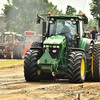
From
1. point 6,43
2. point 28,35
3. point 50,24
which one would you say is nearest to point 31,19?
point 28,35

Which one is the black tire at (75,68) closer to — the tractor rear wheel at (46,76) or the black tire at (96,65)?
the black tire at (96,65)

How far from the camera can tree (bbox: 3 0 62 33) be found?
6500 cm

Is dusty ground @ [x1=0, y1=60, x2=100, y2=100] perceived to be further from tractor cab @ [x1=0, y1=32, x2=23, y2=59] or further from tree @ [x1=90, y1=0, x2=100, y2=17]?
tree @ [x1=90, y1=0, x2=100, y2=17]

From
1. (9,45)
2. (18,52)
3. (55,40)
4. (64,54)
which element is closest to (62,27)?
(55,40)

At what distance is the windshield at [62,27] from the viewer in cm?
1201

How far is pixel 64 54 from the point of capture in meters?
11.5

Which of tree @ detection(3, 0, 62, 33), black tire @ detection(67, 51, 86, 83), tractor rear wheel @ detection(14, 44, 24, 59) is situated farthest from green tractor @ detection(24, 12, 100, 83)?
tree @ detection(3, 0, 62, 33)

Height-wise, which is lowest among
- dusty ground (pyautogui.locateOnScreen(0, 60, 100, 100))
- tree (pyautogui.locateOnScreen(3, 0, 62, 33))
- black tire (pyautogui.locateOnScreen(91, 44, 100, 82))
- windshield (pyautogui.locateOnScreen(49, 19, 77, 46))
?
dusty ground (pyautogui.locateOnScreen(0, 60, 100, 100))

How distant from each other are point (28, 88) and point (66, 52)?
2683 millimetres

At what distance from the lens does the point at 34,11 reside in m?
64.9

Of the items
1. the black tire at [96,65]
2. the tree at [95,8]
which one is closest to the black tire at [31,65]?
the black tire at [96,65]

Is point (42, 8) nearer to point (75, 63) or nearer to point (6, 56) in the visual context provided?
point (6, 56)

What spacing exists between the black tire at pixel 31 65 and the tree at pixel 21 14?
53.7m

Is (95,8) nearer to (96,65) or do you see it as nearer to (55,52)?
(96,65)
